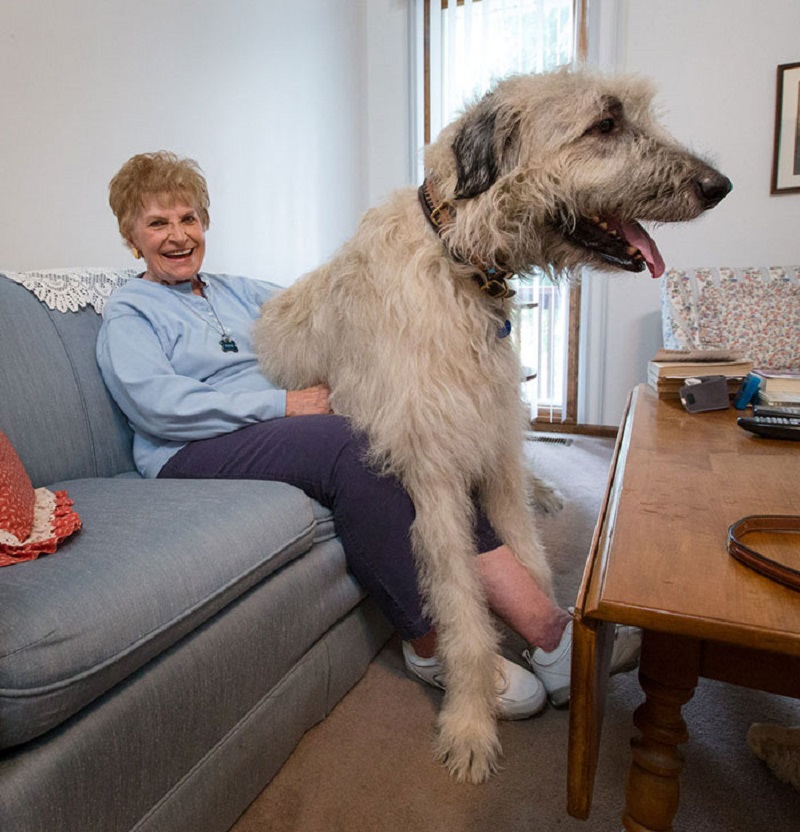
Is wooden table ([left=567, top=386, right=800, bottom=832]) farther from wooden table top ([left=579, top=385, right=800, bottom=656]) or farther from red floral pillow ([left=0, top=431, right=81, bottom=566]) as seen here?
red floral pillow ([left=0, top=431, right=81, bottom=566])

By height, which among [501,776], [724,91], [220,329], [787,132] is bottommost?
[501,776]

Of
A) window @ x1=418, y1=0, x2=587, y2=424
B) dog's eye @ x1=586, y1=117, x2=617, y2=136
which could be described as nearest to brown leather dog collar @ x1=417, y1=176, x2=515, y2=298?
dog's eye @ x1=586, y1=117, x2=617, y2=136

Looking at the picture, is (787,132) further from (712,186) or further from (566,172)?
(566,172)

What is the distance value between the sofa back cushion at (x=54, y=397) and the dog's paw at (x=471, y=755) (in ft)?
3.26

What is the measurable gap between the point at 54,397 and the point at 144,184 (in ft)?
→ 1.86

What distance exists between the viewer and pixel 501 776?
3.70 feet

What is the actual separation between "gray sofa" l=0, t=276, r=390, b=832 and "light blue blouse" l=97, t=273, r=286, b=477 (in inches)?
4.8

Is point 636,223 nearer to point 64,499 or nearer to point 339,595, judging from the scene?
point 339,595

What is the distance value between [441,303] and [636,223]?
1.33ft

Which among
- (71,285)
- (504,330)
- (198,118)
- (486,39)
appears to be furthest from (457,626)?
(486,39)

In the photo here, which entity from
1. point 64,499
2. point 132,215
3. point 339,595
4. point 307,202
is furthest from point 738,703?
point 307,202

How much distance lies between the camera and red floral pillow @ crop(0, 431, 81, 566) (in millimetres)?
897

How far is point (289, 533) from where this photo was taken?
3.80 ft

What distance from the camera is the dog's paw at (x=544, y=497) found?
2.41m
